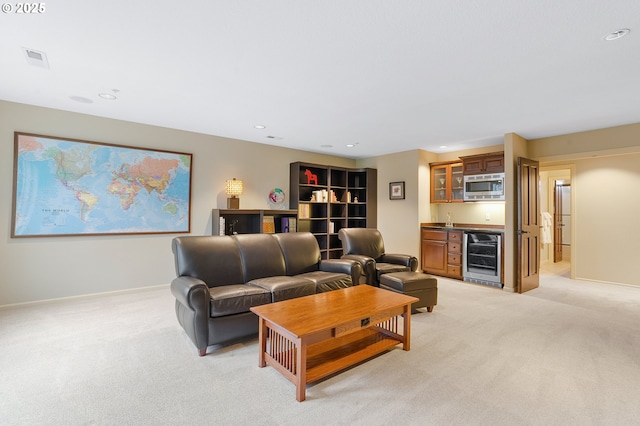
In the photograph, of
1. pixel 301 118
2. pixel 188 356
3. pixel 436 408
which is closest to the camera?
pixel 436 408

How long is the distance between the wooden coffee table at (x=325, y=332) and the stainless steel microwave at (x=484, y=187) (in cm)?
348

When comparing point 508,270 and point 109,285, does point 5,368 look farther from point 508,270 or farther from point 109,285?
point 508,270

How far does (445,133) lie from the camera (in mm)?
4820

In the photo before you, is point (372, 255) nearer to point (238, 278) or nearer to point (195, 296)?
point (238, 278)

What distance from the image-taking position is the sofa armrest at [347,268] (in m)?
3.68

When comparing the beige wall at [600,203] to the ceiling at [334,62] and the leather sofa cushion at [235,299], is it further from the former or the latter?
the leather sofa cushion at [235,299]

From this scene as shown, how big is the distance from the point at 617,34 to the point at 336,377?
3119 millimetres

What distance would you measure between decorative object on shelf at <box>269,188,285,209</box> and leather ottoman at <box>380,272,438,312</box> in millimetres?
2813

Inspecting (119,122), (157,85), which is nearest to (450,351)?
(157,85)

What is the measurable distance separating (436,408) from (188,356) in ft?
6.32

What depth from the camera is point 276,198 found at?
230 inches

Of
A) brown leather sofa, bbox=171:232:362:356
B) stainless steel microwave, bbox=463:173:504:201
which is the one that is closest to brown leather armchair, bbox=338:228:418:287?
brown leather sofa, bbox=171:232:362:356

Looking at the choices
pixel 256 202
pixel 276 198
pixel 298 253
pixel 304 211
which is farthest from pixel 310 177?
pixel 298 253

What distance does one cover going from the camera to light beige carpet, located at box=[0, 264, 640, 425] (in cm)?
181
